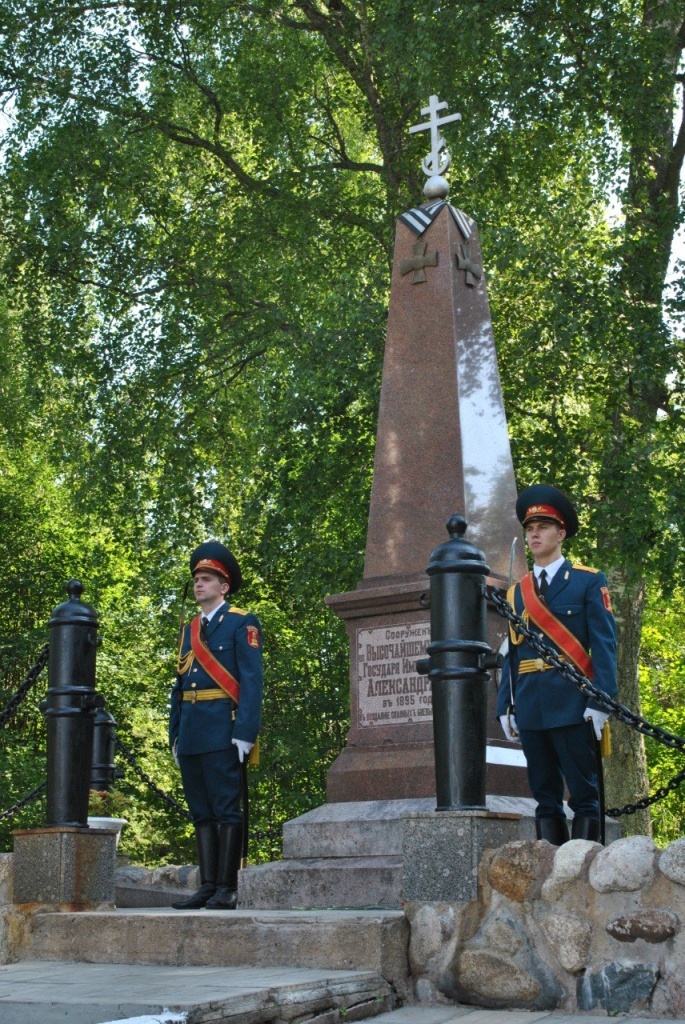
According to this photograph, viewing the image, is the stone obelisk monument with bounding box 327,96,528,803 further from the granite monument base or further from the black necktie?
the granite monument base

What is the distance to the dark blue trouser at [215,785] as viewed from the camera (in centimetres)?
630

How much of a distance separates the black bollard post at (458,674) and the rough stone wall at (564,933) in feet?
1.00

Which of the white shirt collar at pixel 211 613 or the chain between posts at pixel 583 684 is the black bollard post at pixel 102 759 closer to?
the white shirt collar at pixel 211 613

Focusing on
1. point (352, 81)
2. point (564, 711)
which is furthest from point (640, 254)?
point (564, 711)

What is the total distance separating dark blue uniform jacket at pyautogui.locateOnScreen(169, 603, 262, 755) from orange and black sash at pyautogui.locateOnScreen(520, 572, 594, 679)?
132 cm

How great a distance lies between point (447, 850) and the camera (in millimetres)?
4902

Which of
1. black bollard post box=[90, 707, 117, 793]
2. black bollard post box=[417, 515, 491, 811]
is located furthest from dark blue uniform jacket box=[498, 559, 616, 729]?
black bollard post box=[90, 707, 117, 793]

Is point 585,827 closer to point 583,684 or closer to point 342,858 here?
point 583,684

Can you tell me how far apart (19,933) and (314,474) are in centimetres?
1063

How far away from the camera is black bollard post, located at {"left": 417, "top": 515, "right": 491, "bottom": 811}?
5.04 meters

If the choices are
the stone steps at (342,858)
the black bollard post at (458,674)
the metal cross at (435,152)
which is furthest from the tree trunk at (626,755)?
the black bollard post at (458,674)

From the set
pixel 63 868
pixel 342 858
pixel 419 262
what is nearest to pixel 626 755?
pixel 419 262

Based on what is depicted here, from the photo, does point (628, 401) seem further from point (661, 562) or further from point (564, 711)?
point (564, 711)

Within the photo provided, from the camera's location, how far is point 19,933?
229 inches
